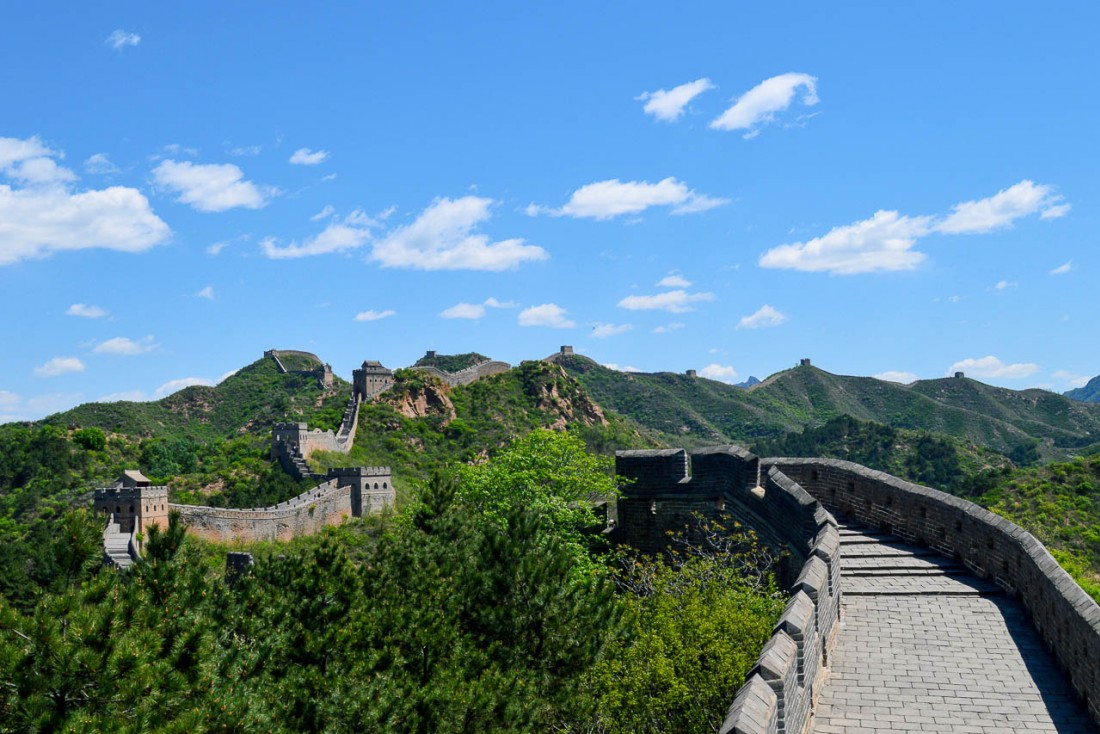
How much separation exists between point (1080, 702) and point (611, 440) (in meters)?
63.3

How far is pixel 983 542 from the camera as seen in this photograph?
1284 cm

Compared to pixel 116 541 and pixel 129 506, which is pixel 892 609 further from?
pixel 129 506

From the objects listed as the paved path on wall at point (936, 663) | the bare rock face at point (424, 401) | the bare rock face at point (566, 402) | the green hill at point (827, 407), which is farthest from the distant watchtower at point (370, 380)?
the paved path on wall at point (936, 663)

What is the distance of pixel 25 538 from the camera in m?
46.2

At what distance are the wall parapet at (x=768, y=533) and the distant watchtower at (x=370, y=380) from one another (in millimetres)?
56291

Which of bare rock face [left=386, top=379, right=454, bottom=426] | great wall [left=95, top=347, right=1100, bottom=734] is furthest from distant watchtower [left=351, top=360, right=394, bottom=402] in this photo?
great wall [left=95, top=347, right=1100, bottom=734]

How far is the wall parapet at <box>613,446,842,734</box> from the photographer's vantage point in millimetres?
7402

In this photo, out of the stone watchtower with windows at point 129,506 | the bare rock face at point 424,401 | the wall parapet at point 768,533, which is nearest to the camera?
the wall parapet at point 768,533

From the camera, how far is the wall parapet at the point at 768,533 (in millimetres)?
7402

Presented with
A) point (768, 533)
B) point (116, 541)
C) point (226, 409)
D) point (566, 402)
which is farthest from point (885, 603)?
point (226, 409)

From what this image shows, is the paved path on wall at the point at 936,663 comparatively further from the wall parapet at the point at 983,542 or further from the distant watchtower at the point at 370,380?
the distant watchtower at the point at 370,380

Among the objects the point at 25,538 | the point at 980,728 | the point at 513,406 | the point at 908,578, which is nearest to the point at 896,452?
the point at 513,406

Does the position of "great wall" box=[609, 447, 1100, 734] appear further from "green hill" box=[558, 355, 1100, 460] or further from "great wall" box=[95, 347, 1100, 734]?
"green hill" box=[558, 355, 1100, 460]

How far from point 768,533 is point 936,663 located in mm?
5137
